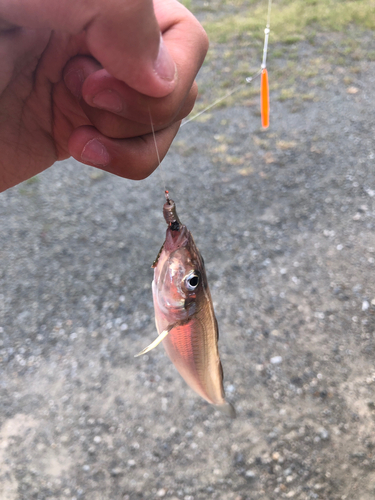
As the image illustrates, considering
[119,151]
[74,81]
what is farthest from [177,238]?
[74,81]

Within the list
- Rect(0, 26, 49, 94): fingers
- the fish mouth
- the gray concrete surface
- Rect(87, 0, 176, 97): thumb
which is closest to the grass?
the gray concrete surface

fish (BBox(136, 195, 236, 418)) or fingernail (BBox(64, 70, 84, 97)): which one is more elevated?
fingernail (BBox(64, 70, 84, 97))

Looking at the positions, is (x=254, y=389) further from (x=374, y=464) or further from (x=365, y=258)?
(x=365, y=258)

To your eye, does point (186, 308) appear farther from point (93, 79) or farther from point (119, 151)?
point (93, 79)

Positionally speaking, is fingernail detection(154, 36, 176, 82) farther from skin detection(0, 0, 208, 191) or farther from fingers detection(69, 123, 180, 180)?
fingers detection(69, 123, 180, 180)

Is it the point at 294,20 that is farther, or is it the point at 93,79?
the point at 294,20

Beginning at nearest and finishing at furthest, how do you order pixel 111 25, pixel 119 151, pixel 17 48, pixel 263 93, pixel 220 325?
1. pixel 111 25
2. pixel 17 48
3. pixel 119 151
4. pixel 220 325
5. pixel 263 93

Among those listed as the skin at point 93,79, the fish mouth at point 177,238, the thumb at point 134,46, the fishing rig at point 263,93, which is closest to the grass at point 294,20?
the fishing rig at point 263,93
